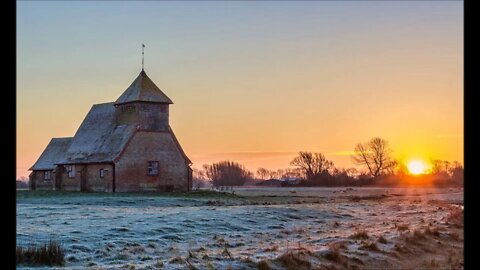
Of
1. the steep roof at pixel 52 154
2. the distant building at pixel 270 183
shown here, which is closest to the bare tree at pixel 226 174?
the distant building at pixel 270 183

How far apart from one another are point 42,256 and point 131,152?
1589 inches

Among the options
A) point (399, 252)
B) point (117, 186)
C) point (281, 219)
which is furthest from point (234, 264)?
point (117, 186)

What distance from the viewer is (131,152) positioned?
56.5 metres

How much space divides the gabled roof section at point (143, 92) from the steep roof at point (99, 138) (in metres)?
2.65

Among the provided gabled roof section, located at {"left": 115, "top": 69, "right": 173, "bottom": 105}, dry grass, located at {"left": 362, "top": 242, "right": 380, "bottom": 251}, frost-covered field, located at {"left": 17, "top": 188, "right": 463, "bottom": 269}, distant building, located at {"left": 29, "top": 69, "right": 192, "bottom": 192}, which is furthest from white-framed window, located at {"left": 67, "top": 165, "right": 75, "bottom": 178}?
dry grass, located at {"left": 362, "top": 242, "right": 380, "bottom": 251}

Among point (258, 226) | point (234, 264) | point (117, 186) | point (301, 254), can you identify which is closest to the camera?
point (234, 264)

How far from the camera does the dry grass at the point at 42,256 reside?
16.3 m

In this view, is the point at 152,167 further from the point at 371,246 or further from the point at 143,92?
the point at 371,246

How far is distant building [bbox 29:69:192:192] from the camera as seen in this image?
56.1m

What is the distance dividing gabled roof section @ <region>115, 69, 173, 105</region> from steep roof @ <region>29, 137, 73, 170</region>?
11783 millimetres

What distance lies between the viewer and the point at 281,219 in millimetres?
32281

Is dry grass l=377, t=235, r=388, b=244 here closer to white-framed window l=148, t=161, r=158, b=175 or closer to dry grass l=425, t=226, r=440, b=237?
dry grass l=425, t=226, r=440, b=237
